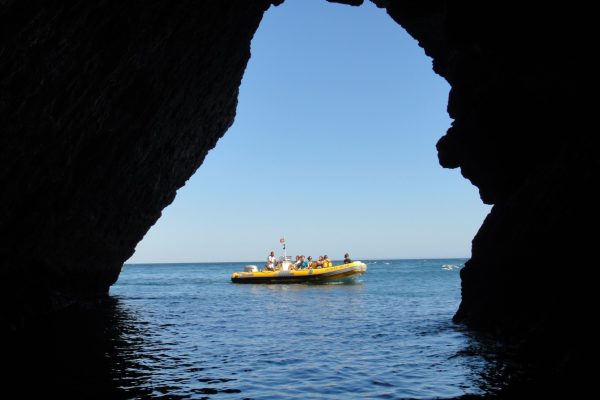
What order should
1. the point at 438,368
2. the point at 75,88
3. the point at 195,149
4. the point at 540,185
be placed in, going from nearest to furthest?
the point at 438,368
the point at 75,88
the point at 540,185
the point at 195,149

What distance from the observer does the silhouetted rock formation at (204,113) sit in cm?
1164

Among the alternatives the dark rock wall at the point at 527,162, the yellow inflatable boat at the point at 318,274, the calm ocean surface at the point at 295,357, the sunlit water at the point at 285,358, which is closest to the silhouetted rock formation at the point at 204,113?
the dark rock wall at the point at 527,162

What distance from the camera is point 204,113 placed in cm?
2538

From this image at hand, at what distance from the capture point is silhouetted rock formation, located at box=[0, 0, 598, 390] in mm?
11641

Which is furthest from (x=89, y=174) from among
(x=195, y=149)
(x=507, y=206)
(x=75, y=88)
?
(x=507, y=206)

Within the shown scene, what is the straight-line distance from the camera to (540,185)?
15.1 meters

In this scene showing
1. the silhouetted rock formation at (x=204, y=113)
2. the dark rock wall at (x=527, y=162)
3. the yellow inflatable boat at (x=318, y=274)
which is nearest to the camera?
the silhouetted rock formation at (x=204, y=113)

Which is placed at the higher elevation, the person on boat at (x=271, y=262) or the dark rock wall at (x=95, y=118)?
the dark rock wall at (x=95, y=118)

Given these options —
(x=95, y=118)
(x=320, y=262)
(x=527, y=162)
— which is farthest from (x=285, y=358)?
(x=320, y=262)

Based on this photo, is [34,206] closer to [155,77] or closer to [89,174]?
[89,174]

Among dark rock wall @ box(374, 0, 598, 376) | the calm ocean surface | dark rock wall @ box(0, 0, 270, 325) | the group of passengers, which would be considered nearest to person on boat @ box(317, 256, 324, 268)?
the group of passengers

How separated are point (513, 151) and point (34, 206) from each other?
1676 centimetres

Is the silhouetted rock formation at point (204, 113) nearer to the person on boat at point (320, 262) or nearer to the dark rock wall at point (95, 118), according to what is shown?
the dark rock wall at point (95, 118)

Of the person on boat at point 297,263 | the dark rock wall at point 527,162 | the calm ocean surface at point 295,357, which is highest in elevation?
the dark rock wall at point 527,162
